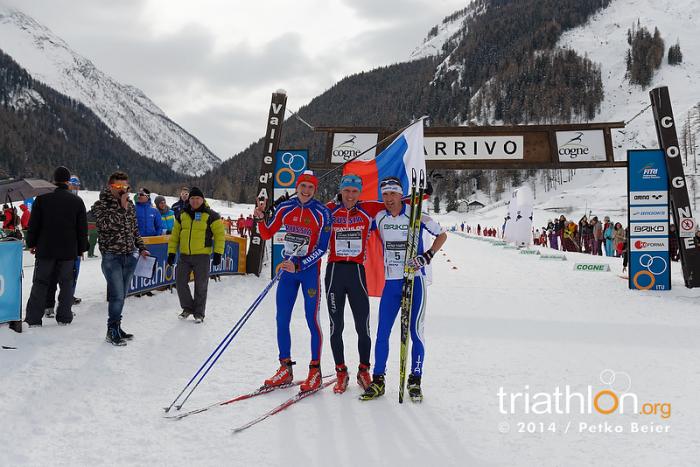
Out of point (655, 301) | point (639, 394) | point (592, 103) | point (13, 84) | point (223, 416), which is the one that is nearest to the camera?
point (223, 416)

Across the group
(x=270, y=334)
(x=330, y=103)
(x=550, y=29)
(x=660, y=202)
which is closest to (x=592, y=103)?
(x=550, y=29)

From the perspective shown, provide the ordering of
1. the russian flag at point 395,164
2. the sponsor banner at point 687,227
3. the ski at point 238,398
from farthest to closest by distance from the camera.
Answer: the sponsor banner at point 687,227 → the russian flag at point 395,164 → the ski at point 238,398

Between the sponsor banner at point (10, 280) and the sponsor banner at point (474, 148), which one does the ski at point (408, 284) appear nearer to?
the sponsor banner at point (10, 280)

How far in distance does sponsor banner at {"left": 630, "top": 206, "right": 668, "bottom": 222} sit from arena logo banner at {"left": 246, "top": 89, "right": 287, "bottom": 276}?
28.1 feet

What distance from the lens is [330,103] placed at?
181 meters

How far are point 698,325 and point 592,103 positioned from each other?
134 m

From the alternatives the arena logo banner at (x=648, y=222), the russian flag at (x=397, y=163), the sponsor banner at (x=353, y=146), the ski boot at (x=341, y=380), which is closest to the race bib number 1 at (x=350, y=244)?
the ski boot at (x=341, y=380)

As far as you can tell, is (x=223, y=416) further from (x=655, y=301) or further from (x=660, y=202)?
(x=660, y=202)

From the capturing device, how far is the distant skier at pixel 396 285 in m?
4.45

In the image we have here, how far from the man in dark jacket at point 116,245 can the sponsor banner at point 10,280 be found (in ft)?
3.08

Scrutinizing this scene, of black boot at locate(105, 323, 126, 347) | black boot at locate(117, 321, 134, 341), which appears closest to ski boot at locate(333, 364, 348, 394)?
black boot at locate(105, 323, 126, 347)

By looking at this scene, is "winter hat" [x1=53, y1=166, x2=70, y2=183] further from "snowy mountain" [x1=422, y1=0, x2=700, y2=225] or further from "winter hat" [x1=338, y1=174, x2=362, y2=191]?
"snowy mountain" [x1=422, y1=0, x2=700, y2=225]

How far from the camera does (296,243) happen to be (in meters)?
4.80

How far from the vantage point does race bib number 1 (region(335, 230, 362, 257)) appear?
4555mm
